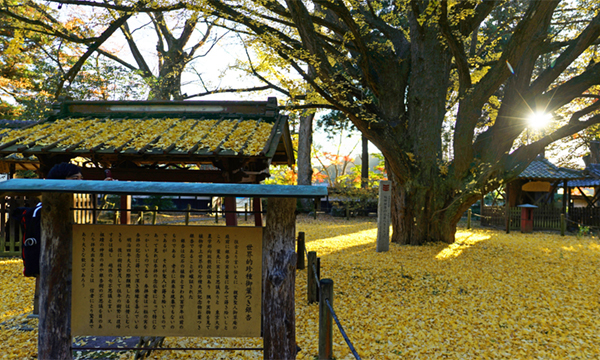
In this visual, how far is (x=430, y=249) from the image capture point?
32.9 ft

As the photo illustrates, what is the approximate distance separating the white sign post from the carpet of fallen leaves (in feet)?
1.25

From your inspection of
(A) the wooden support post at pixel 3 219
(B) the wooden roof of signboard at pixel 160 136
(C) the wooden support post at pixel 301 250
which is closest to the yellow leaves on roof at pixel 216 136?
(B) the wooden roof of signboard at pixel 160 136

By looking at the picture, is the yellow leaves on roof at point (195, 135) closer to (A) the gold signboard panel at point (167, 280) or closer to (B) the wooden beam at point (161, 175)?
(B) the wooden beam at point (161, 175)

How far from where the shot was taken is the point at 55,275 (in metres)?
2.95

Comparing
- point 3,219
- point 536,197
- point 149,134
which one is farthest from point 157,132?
point 536,197

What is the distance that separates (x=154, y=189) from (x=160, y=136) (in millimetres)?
3708

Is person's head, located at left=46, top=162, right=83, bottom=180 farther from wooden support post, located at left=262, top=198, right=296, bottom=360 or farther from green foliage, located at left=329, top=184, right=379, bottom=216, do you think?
green foliage, located at left=329, top=184, right=379, bottom=216

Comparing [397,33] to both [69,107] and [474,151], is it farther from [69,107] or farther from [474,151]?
[69,107]

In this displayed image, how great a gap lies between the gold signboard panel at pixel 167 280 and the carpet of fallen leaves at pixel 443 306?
1.59m

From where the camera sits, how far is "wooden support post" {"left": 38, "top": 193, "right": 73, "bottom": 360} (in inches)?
116

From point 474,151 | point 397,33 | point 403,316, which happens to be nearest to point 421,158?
point 474,151

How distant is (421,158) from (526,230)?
31.0 feet

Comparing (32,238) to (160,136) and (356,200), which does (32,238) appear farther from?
(356,200)

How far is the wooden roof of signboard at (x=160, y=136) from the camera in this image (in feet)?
18.1
